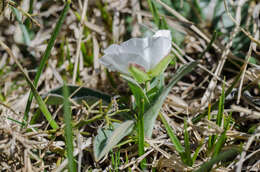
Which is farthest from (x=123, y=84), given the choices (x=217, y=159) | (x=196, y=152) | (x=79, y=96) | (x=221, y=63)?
(x=217, y=159)

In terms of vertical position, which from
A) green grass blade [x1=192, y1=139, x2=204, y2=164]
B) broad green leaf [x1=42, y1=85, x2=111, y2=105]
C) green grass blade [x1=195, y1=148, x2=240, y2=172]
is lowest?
green grass blade [x1=192, y1=139, x2=204, y2=164]

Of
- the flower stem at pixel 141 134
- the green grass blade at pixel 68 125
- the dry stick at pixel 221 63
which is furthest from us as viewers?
the dry stick at pixel 221 63

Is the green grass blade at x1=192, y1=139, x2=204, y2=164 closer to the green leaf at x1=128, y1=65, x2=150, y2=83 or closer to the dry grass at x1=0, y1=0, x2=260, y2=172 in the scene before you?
the dry grass at x1=0, y1=0, x2=260, y2=172

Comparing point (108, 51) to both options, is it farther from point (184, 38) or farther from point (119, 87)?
point (184, 38)

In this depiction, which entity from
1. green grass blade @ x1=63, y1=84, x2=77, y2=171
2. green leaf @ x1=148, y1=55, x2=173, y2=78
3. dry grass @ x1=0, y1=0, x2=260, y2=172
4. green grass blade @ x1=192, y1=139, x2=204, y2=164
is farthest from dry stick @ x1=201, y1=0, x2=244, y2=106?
green grass blade @ x1=63, y1=84, x2=77, y2=171

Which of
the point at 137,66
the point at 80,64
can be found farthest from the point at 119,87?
the point at 137,66

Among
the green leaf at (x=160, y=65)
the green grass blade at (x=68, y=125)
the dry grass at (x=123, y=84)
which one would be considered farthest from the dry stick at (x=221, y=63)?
the green grass blade at (x=68, y=125)

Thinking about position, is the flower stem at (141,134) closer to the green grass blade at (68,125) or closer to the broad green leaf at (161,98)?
the broad green leaf at (161,98)
